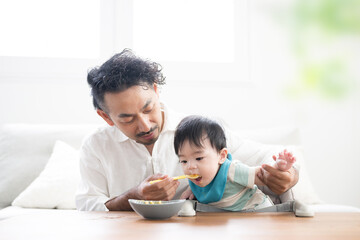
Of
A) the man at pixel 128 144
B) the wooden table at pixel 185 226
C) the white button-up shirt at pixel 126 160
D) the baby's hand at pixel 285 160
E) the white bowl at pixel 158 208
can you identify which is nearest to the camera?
the wooden table at pixel 185 226

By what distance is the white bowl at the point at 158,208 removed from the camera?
116 cm

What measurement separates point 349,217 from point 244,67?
1.85 meters

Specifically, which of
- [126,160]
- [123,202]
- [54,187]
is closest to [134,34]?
[54,187]

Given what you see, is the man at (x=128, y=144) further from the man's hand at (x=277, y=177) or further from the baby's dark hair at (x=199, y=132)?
the baby's dark hair at (x=199, y=132)

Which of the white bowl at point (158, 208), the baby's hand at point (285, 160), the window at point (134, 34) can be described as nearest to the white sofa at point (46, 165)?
the window at point (134, 34)

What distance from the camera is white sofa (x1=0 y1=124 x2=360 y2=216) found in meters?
2.11

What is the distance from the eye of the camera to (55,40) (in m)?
3.01

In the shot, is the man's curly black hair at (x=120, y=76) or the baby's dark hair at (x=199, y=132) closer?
the baby's dark hair at (x=199, y=132)

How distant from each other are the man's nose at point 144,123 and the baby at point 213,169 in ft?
0.56

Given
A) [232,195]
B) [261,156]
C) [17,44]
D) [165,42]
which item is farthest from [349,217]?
[17,44]

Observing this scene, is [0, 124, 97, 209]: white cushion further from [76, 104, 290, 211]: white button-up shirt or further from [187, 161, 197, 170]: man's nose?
[187, 161, 197, 170]: man's nose

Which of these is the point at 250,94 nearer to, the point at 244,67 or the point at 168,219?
the point at 244,67

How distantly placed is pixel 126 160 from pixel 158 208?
0.61m

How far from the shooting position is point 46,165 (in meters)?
2.29
